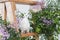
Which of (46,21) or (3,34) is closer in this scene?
(3,34)

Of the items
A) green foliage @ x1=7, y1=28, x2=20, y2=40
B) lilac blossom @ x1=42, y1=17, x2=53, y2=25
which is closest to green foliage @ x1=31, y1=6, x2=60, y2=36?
lilac blossom @ x1=42, y1=17, x2=53, y2=25

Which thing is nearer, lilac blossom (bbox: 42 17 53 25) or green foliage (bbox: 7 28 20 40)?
green foliage (bbox: 7 28 20 40)

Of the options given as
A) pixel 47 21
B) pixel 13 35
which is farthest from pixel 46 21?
pixel 13 35

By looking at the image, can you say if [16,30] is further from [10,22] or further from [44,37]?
[44,37]

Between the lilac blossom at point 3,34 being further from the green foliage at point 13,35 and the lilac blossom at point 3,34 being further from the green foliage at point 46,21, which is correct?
the green foliage at point 46,21

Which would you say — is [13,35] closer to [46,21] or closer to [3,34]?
[3,34]

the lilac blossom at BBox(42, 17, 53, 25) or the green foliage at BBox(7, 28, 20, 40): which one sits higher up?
the lilac blossom at BBox(42, 17, 53, 25)

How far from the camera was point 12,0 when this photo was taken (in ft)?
4.83

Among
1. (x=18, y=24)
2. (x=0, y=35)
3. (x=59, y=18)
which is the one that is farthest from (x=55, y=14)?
(x=0, y=35)

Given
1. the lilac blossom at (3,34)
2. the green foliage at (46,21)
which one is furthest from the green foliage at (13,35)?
the green foliage at (46,21)

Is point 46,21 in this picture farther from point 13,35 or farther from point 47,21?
point 13,35

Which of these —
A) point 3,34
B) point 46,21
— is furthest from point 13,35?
point 46,21

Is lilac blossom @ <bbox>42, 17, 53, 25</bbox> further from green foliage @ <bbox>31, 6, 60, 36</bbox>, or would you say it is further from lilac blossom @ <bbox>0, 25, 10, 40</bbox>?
lilac blossom @ <bbox>0, 25, 10, 40</bbox>

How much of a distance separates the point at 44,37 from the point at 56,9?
0.92 ft
